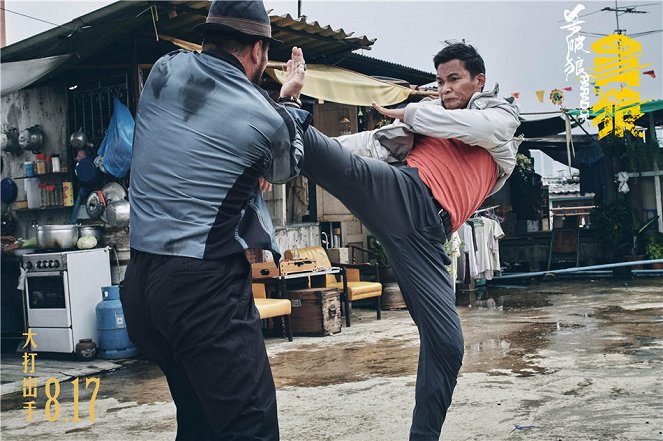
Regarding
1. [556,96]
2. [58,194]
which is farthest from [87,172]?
[556,96]

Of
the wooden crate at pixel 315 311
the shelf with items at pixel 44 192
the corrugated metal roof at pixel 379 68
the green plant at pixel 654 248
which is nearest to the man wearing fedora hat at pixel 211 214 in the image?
the wooden crate at pixel 315 311

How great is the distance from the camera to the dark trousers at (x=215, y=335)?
231 centimetres

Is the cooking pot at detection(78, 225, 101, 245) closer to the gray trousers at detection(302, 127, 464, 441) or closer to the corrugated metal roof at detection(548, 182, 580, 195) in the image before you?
the gray trousers at detection(302, 127, 464, 441)

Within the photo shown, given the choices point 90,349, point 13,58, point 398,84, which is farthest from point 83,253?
point 398,84

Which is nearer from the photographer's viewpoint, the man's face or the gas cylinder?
the man's face

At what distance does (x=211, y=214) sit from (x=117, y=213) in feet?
22.9

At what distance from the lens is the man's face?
12.5 feet

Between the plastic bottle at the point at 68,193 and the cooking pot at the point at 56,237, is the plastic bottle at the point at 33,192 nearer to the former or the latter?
the plastic bottle at the point at 68,193

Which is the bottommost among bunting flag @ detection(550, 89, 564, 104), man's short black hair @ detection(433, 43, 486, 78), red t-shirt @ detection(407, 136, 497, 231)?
red t-shirt @ detection(407, 136, 497, 231)

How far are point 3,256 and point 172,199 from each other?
8.12 m

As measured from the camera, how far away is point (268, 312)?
8852 mm

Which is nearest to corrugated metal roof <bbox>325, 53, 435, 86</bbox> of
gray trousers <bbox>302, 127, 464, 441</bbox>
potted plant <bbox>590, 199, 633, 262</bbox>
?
potted plant <bbox>590, 199, 633, 262</bbox>

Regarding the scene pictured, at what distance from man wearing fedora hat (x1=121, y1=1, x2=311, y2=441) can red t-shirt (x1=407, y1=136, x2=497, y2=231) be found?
1196 mm

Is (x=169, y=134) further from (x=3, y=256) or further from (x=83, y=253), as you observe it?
(x=3, y=256)
